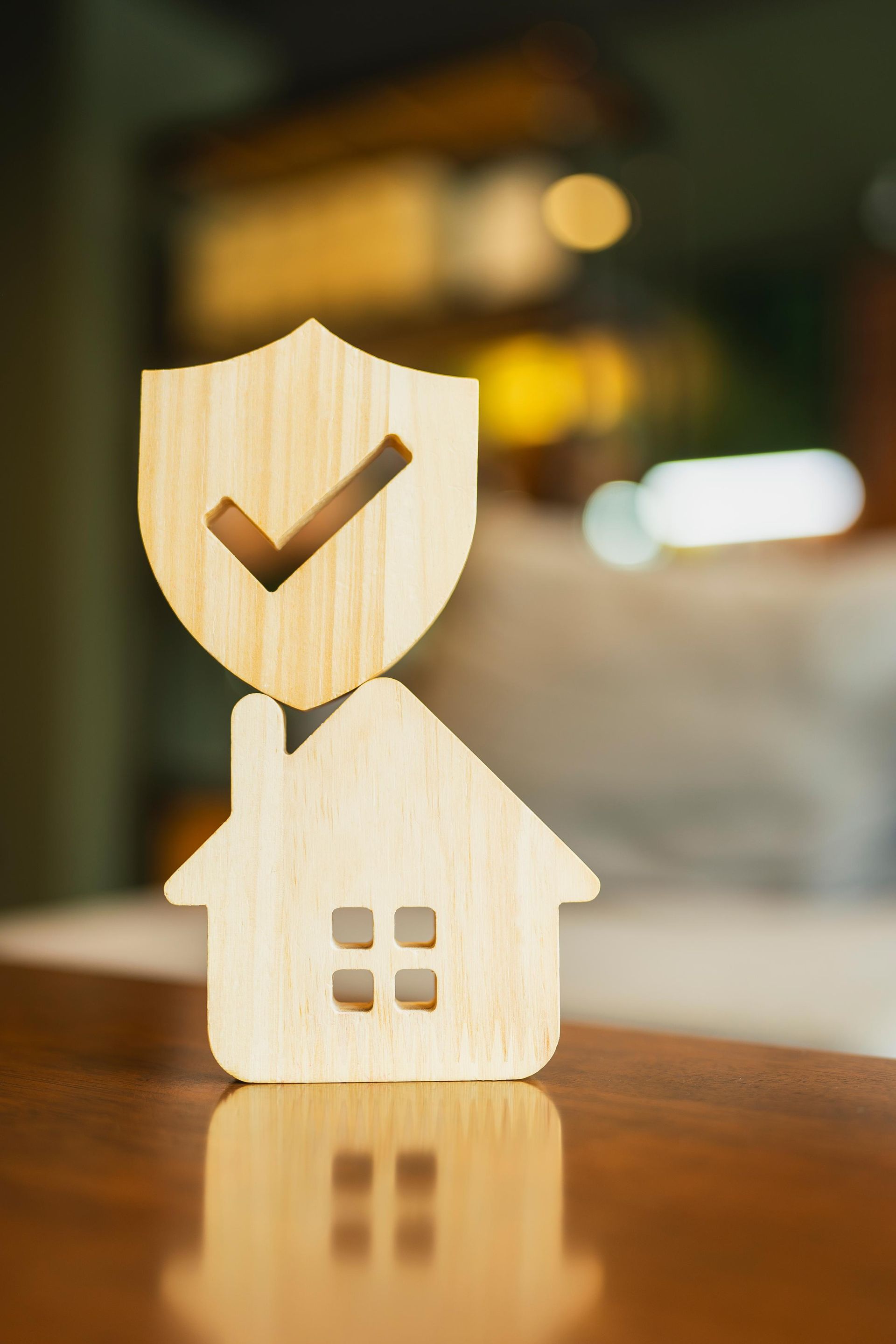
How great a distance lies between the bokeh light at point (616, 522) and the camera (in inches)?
110

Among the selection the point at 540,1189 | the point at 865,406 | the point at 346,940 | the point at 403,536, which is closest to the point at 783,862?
the point at 346,940

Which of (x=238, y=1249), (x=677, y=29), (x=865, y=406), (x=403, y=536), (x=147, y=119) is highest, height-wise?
(x=677, y=29)

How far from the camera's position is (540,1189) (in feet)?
1.06

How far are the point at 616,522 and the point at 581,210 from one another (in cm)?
79

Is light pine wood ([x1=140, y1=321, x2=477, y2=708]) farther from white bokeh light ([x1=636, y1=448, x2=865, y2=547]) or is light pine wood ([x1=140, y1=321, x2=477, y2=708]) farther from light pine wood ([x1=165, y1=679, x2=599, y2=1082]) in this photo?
white bokeh light ([x1=636, y1=448, x2=865, y2=547])

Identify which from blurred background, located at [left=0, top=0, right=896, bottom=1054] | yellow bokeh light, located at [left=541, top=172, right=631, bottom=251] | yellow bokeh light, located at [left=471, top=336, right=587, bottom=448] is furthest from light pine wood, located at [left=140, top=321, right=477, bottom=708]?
yellow bokeh light, located at [left=541, top=172, right=631, bottom=251]

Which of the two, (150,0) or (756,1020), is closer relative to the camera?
(756,1020)

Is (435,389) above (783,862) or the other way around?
above

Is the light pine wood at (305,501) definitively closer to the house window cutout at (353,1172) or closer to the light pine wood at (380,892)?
the light pine wood at (380,892)

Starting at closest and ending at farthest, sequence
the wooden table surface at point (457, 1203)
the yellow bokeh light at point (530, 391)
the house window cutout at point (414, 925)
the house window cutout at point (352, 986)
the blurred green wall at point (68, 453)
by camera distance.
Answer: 1. the wooden table surface at point (457, 1203)
2. the house window cutout at point (352, 986)
3. the house window cutout at point (414, 925)
4. the yellow bokeh light at point (530, 391)
5. the blurred green wall at point (68, 453)

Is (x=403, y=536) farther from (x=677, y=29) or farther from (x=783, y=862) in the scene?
(x=677, y=29)

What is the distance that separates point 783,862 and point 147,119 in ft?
9.82

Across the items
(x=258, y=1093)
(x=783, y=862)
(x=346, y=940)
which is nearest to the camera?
(x=258, y=1093)

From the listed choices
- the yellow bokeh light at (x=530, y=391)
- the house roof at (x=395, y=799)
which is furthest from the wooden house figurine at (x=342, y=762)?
the yellow bokeh light at (x=530, y=391)
